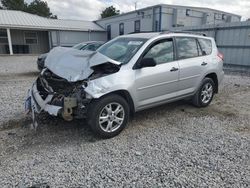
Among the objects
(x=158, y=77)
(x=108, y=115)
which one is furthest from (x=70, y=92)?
(x=158, y=77)

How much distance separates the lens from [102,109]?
3.47 m

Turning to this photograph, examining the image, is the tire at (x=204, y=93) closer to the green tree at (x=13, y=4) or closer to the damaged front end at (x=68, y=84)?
the damaged front end at (x=68, y=84)

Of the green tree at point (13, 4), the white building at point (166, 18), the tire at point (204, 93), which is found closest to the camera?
the tire at point (204, 93)

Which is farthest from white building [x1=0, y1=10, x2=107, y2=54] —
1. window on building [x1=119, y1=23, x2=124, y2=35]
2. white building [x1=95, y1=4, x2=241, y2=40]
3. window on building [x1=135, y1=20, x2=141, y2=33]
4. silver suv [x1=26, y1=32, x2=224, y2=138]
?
silver suv [x1=26, y1=32, x2=224, y2=138]

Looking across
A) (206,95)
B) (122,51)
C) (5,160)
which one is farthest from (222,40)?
(5,160)

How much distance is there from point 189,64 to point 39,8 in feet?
172

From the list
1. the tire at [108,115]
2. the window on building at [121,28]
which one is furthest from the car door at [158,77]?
the window on building at [121,28]

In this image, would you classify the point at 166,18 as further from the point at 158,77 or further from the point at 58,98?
the point at 58,98

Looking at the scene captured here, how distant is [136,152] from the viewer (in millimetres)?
3234

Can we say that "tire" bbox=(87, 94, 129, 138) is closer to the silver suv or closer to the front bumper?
the silver suv

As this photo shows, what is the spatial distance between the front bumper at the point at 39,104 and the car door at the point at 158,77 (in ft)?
4.84

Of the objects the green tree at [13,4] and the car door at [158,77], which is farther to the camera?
the green tree at [13,4]

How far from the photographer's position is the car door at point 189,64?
4.54 m

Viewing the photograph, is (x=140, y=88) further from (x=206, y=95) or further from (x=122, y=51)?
(x=206, y=95)
